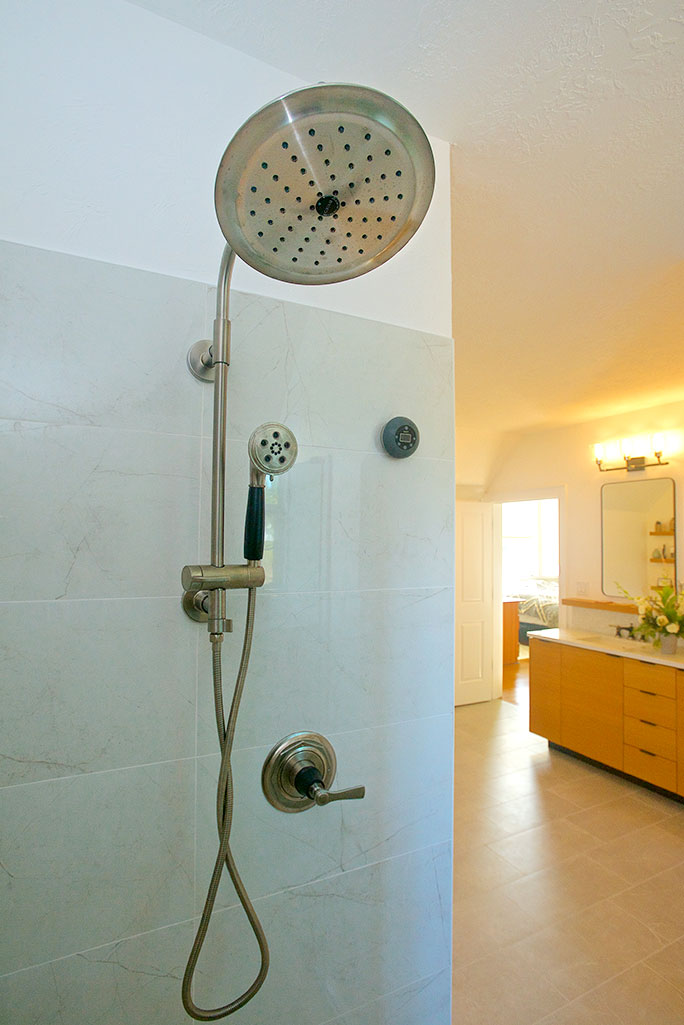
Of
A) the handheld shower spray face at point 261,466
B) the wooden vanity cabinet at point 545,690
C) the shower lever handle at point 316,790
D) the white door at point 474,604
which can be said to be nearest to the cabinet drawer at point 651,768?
the wooden vanity cabinet at point 545,690

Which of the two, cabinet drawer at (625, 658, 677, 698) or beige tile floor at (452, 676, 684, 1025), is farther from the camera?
cabinet drawer at (625, 658, 677, 698)

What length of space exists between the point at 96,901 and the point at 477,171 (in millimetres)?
1695

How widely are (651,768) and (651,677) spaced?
54 cm

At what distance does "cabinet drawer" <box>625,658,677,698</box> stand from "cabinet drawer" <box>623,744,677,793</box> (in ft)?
1.25

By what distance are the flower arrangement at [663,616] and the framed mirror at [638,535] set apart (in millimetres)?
256

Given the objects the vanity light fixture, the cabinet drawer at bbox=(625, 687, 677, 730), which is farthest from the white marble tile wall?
the vanity light fixture

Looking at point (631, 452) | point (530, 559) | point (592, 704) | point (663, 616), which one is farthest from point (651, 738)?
point (530, 559)

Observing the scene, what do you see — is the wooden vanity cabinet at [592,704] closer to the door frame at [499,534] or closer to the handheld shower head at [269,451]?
the door frame at [499,534]

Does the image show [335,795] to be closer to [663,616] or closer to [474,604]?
[663,616]

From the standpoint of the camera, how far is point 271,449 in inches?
33.2

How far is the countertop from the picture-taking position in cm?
298

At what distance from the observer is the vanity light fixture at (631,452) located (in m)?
3.46

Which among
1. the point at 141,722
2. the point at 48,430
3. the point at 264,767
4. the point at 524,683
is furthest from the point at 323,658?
the point at 524,683

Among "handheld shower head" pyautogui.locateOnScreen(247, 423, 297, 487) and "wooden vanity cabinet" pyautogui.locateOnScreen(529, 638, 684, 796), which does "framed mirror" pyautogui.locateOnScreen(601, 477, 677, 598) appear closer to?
"wooden vanity cabinet" pyautogui.locateOnScreen(529, 638, 684, 796)
